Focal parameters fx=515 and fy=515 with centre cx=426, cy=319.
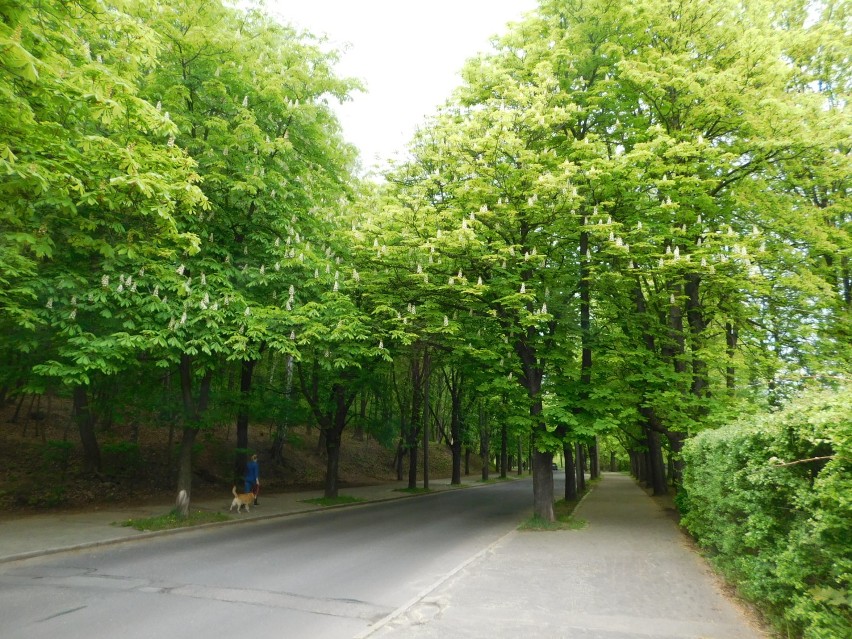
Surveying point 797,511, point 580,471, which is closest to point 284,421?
point 797,511

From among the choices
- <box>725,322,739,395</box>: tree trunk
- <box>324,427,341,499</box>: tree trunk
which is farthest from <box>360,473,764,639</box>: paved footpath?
<box>324,427,341,499</box>: tree trunk

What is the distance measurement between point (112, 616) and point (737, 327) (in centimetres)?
1816

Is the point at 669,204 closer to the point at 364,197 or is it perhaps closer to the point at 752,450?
the point at 752,450

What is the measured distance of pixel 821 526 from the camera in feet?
14.2

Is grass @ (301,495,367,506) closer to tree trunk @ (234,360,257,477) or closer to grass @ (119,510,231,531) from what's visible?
tree trunk @ (234,360,257,477)

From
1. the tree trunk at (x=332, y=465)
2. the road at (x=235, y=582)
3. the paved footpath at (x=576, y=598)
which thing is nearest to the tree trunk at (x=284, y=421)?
the tree trunk at (x=332, y=465)

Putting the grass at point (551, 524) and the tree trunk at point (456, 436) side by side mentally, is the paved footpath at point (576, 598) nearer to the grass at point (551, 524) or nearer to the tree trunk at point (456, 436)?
the grass at point (551, 524)

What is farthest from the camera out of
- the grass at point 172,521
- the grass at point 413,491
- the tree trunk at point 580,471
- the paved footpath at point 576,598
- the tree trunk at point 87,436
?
the tree trunk at point 580,471

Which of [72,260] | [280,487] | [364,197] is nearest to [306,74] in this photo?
[364,197]

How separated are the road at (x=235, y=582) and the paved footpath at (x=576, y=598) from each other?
618 mm

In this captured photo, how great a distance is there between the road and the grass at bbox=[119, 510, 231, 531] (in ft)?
1.98

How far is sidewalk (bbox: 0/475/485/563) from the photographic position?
32.5ft

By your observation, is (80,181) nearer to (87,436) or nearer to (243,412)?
(243,412)

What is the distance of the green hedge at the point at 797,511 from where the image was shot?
4227 millimetres
